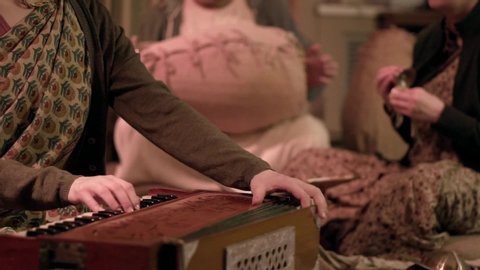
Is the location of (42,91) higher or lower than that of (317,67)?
higher

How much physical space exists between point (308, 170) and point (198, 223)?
3.89 feet

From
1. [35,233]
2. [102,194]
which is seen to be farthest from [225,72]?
[35,233]

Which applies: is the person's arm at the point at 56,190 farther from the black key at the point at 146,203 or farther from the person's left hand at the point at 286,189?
the person's left hand at the point at 286,189

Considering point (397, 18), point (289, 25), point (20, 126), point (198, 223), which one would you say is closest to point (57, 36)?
point (20, 126)

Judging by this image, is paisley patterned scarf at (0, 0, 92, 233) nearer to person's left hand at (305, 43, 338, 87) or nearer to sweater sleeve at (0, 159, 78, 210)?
sweater sleeve at (0, 159, 78, 210)

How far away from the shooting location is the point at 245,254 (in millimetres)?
1071

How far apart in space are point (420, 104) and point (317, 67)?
611 millimetres

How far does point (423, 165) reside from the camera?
1911 millimetres

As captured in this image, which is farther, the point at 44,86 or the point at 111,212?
the point at 44,86

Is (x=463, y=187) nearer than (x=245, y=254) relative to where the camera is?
No

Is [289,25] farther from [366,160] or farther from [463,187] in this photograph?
[463,187]

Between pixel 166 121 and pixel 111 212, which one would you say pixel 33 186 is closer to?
pixel 111 212

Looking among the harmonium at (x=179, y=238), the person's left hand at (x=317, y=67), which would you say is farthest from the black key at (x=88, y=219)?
the person's left hand at (x=317, y=67)

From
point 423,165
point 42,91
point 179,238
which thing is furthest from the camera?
point 423,165
